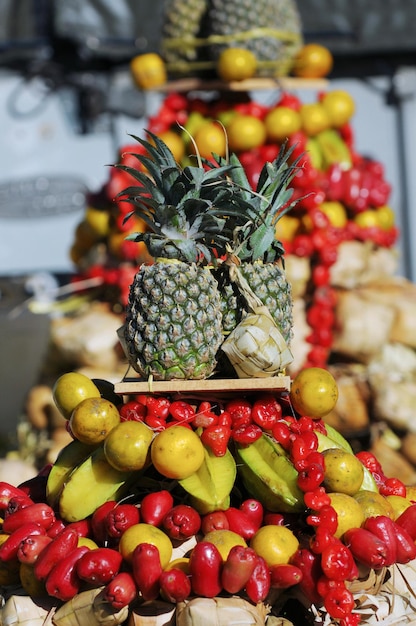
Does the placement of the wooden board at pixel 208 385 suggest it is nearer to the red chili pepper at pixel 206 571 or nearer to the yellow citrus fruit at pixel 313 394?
the yellow citrus fruit at pixel 313 394

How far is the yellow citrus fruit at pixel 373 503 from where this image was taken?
241cm

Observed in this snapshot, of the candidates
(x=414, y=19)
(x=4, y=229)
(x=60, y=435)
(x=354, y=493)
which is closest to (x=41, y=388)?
(x=60, y=435)

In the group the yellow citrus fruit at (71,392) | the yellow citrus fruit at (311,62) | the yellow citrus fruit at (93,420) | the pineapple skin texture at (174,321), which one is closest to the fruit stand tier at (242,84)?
the yellow citrus fruit at (311,62)

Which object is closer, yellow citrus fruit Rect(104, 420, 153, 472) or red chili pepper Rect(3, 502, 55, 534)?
yellow citrus fruit Rect(104, 420, 153, 472)

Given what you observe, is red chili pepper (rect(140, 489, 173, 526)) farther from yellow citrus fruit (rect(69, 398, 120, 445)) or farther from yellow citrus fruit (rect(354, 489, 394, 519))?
yellow citrus fruit (rect(354, 489, 394, 519))

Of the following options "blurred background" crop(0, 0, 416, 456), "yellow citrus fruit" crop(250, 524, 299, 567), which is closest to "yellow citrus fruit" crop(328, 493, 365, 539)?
"yellow citrus fruit" crop(250, 524, 299, 567)

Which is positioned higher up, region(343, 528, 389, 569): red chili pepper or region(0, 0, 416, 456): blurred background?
region(0, 0, 416, 456): blurred background

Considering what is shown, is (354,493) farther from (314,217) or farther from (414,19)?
(414,19)

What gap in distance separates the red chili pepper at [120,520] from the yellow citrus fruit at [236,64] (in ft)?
10.6

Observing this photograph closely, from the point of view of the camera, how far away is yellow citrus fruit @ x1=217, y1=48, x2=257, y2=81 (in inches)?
192

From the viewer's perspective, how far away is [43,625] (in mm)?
2264

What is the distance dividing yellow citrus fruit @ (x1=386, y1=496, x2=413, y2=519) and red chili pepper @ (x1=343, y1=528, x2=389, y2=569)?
0.35 metres

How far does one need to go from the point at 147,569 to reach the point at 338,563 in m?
0.48

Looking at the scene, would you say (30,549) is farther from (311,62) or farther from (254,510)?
(311,62)
